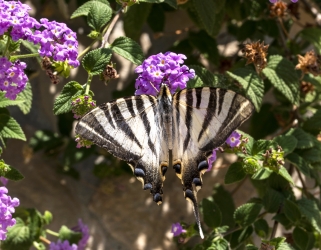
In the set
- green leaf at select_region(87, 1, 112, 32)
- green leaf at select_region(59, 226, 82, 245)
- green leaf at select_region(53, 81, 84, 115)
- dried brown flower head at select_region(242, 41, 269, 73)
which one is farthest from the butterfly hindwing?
green leaf at select_region(59, 226, 82, 245)

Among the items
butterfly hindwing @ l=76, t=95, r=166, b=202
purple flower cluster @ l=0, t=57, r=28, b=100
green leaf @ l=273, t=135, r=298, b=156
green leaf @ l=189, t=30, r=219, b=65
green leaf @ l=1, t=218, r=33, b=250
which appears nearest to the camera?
butterfly hindwing @ l=76, t=95, r=166, b=202

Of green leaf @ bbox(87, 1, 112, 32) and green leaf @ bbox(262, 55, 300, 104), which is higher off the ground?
green leaf @ bbox(87, 1, 112, 32)

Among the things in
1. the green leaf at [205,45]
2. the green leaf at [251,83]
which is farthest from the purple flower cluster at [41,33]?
the green leaf at [205,45]

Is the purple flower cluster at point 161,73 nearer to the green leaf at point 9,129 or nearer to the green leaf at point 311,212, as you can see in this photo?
the green leaf at point 9,129

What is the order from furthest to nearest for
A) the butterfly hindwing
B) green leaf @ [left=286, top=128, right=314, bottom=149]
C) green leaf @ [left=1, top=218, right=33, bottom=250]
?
green leaf @ [left=1, top=218, right=33, bottom=250], green leaf @ [left=286, top=128, right=314, bottom=149], the butterfly hindwing

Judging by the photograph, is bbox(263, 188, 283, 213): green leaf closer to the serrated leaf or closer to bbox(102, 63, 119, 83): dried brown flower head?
the serrated leaf
